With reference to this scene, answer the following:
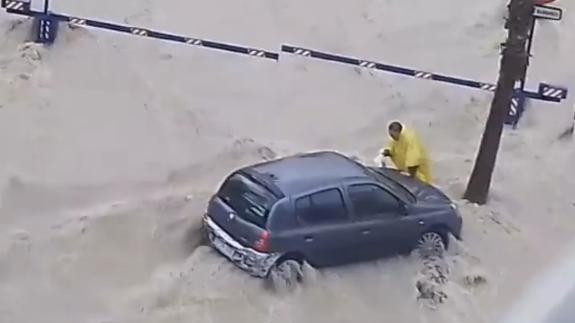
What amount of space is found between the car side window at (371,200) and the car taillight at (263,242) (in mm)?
1142

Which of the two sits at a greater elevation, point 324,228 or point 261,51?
point 261,51

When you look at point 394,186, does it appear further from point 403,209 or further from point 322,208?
point 322,208

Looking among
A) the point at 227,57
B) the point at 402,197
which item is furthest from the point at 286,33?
the point at 402,197

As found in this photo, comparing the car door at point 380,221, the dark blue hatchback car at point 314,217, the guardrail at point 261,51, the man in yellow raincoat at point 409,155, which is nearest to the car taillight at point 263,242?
the dark blue hatchback car at point 314,217

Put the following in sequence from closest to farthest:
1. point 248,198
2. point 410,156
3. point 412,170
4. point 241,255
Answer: point 241,255 → point 248,198 → point 410,156 → point 412,170

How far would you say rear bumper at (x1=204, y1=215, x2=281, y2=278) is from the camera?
1072 centimetres

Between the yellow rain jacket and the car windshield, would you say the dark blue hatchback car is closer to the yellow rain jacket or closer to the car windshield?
the car windshield

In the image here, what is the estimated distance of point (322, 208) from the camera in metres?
11.0

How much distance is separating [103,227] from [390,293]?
3.37 metres

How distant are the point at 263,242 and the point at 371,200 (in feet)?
4.73

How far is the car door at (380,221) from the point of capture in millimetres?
11266

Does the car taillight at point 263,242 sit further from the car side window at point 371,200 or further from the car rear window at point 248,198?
the car side window at point 371,200

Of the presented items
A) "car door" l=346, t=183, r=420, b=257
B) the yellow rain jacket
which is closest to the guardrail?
the yellow rain jacket

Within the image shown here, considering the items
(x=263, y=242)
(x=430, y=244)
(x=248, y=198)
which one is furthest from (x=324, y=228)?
(x=430, y=244)
